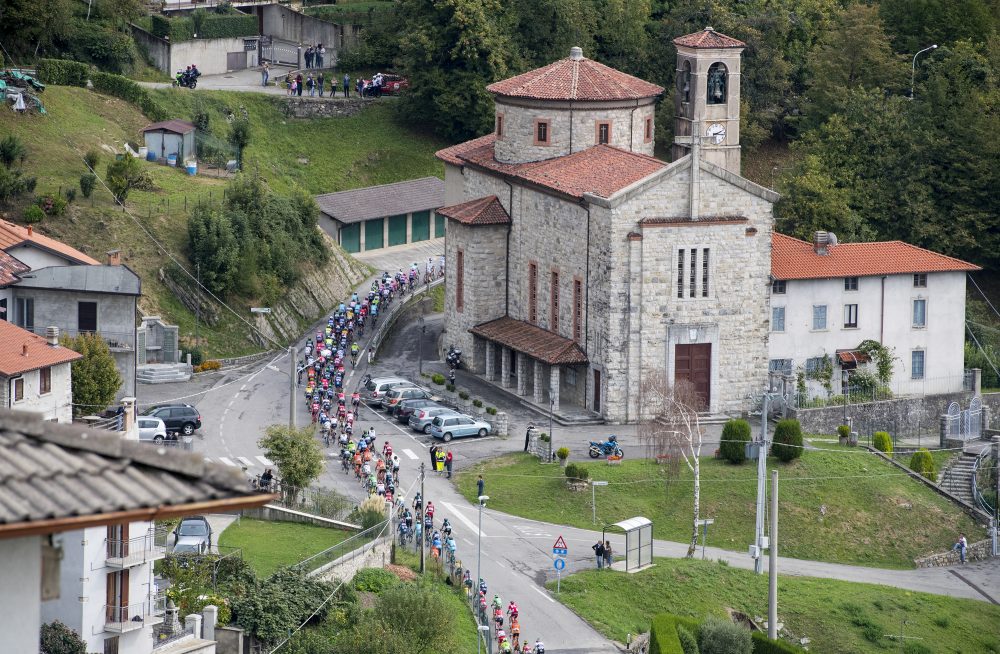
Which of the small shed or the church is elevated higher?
the small shed

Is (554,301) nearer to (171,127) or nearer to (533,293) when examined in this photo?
(533,293)

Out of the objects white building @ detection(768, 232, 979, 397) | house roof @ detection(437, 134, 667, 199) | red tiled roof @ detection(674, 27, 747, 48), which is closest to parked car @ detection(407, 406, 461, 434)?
house roof @ detection(437, 134, 667, 199)

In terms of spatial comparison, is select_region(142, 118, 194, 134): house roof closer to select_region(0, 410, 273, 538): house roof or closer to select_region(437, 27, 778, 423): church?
select_region(437, 27, 778, 423): church

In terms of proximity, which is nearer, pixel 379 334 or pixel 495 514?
pixel 495 514

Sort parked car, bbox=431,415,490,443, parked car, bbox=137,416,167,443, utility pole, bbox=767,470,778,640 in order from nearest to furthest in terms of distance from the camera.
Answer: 1. utility pole, bbox=767,470,778,640
2. parked car, bbox=137,416,167,443
3. parked car, bbox=431,415,490,443

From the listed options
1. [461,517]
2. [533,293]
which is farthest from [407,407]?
[461,517]

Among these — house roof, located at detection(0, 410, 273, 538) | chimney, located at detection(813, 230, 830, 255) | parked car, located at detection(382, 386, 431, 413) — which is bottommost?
parked car, located at detection(382, 386, 431, 413)

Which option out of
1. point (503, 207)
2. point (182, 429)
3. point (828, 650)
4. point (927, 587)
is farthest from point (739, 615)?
point (503, 207)

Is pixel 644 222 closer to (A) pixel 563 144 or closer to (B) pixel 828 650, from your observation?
(A) pixel 563 144
